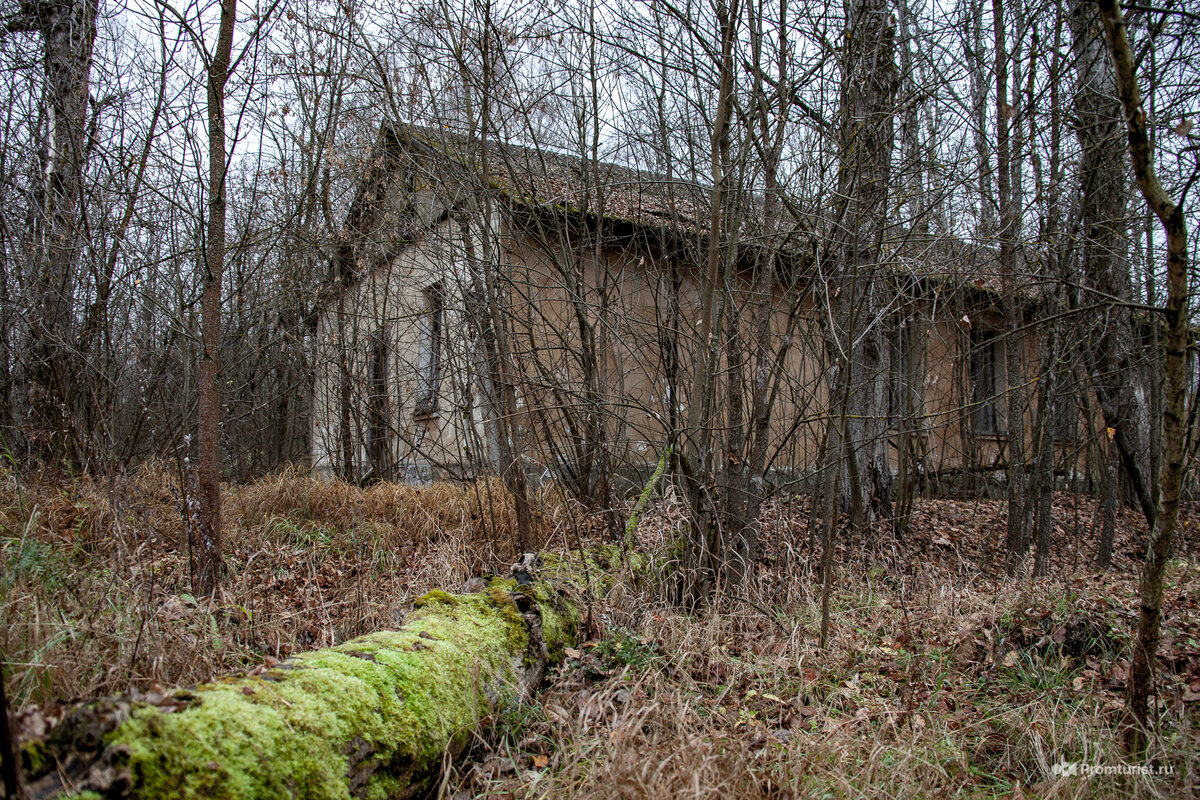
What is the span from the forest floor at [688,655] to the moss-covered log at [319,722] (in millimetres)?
120

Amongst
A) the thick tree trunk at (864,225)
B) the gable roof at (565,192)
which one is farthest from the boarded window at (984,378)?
the gable roof at (565,192)

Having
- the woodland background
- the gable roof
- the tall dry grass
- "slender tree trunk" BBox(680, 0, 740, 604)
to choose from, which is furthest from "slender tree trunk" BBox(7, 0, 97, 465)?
"slender tree trunk" BBox(680, 0, 740, 604)

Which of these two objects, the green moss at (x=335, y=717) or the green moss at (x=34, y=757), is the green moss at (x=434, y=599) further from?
the green moss at (x=34, y=757)

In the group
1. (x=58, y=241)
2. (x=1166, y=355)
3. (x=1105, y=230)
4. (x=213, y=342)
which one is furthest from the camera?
(x=1105, y=230)

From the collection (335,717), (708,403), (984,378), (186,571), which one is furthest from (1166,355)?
(984,378)

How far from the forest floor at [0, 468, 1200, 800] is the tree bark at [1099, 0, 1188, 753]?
0.29 metres

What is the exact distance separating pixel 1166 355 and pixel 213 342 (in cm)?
432

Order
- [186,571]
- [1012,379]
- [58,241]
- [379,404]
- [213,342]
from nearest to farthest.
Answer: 1. [213,342]
2. [186,571]
3. [58,241]
4. [1012,379]
5. [379,404]

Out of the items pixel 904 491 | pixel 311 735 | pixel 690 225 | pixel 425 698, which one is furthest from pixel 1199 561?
pixel 311 735

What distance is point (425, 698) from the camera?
2.29 m

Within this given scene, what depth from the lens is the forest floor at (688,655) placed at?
2.22 meters

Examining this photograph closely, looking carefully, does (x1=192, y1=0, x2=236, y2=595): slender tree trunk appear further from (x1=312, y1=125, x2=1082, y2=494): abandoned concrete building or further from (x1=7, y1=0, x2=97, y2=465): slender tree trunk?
(x1=7, y1=0, x2=97, y2=465): slender tree trunk

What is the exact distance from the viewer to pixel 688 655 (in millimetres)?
3041

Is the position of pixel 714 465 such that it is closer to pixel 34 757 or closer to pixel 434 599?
pixel 434 599
